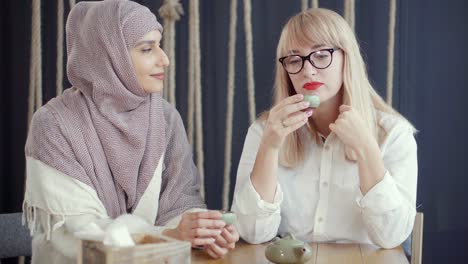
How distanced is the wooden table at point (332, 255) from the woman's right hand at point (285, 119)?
0.28m

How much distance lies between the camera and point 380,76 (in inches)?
95.3

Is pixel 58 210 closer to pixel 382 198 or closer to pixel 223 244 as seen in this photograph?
pixel 223 244

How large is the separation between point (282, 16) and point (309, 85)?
0.64m

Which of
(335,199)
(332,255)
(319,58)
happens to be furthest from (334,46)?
(332,255)

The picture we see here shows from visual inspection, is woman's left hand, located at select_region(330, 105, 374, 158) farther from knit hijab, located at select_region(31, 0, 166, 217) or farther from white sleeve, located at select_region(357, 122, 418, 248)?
knit hijab, located at select_region(31, 0, 166, 217)

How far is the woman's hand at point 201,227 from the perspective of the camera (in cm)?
167

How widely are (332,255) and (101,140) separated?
69cm

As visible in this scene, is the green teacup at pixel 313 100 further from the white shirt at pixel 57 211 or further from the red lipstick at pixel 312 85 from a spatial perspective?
the white shirt at pixel 57 211

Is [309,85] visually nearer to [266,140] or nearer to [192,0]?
[266,140]

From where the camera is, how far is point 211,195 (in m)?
2.56

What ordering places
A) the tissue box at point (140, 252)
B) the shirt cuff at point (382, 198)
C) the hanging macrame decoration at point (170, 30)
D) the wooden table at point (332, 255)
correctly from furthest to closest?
the hanging macrame decoration at point (170, 30) < the shirt cuff at point (382, 198) < the wooden table at point (332, 255) < the tissue box at point (140, 252)

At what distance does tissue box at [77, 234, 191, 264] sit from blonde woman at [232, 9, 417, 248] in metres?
0.54

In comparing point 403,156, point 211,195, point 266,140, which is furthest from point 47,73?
point 403,156

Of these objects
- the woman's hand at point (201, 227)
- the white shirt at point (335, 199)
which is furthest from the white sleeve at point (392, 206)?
the woman's hand at point (201, 227)
